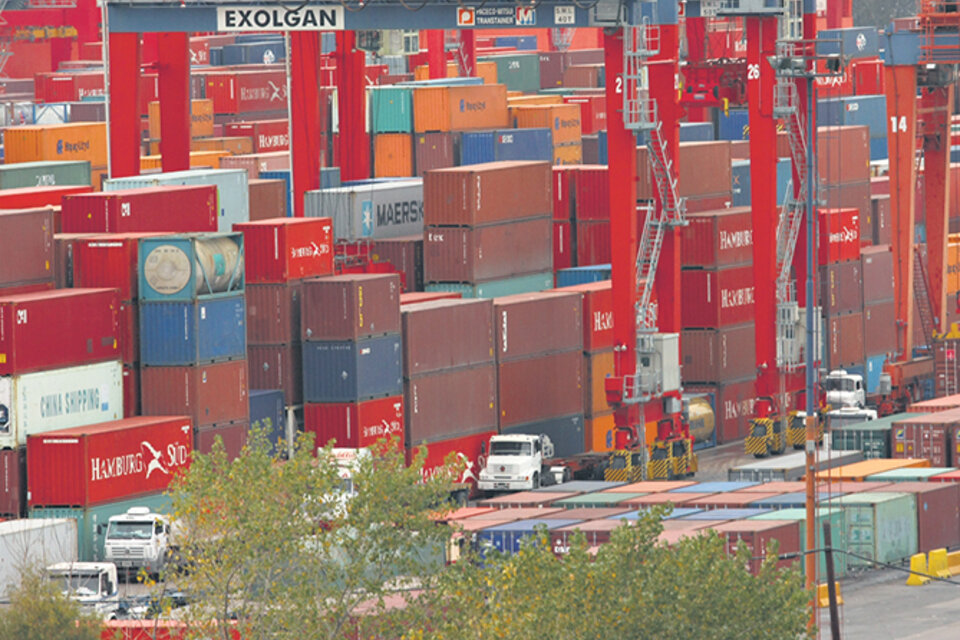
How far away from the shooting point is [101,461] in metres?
48.0

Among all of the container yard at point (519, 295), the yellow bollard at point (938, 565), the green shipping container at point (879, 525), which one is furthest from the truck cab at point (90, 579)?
the yellow bollard at point (938, 565)

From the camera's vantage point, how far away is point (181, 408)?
1993 inches

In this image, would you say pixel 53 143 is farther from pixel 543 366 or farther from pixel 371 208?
pixel 543 366

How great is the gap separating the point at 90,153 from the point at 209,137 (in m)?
17.4

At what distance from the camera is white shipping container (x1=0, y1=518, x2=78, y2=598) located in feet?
147

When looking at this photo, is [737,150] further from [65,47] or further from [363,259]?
[65,47]

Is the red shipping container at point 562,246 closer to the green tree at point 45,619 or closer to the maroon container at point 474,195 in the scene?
the maroon container at point 474,195

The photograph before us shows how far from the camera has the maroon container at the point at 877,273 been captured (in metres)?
74.9

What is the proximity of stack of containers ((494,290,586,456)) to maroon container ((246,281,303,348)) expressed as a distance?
6.32 metres

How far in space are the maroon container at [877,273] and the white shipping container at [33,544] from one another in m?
34.8

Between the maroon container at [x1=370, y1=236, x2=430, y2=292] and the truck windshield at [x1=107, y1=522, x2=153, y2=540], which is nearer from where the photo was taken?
the truck windshield at [x1=107, y1=522, x2=153, y2=540]

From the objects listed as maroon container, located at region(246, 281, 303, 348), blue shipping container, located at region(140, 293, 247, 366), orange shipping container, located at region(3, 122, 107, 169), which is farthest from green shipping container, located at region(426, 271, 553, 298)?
orange shipping container, located at region(3, 122, 107, 169)

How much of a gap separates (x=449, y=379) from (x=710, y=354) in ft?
43.5

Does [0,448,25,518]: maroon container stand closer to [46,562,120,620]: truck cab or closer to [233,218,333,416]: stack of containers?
[46,562,120,620]: truck cab
